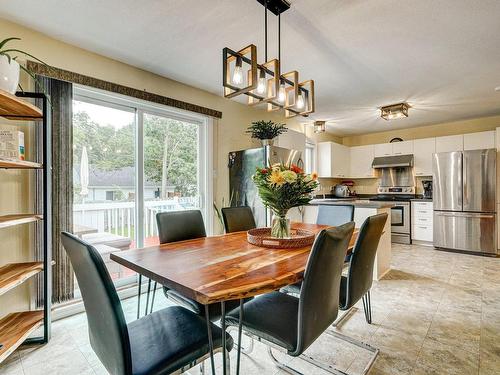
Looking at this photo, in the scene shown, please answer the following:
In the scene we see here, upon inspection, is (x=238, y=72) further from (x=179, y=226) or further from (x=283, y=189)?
(x=179, y=226)

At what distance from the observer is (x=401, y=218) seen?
5.28 metres

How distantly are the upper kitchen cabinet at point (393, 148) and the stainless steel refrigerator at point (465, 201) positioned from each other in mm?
763

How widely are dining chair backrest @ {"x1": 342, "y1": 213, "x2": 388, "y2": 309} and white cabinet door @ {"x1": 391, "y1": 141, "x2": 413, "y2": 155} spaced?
4542 millimetres

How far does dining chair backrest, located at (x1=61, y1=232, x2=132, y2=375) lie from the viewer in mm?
890

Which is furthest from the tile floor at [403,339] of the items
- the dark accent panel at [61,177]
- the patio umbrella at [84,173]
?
the patio umbrella at [84,173]

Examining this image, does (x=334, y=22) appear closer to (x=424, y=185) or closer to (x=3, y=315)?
(x=3, y=315)

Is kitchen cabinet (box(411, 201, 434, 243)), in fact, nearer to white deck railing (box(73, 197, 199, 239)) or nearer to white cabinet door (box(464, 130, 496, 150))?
white cabinet door (box(464, 130, 496, 150))

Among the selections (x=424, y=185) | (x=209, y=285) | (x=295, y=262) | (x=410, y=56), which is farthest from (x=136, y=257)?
(x=424, y=185)

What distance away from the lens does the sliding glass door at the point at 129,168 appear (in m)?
2.60

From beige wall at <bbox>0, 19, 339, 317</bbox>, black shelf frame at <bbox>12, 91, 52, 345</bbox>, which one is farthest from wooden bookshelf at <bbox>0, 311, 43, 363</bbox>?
beige wall at <bbox>0, 19, 339, 317</bbox>

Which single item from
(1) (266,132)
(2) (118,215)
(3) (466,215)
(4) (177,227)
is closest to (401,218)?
(3) (466,215)

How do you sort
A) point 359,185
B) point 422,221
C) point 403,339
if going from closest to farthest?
point 403,339 < point 422,221 < point 359,185

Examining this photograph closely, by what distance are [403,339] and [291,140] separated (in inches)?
121

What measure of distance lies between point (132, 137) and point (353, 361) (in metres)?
2.83
